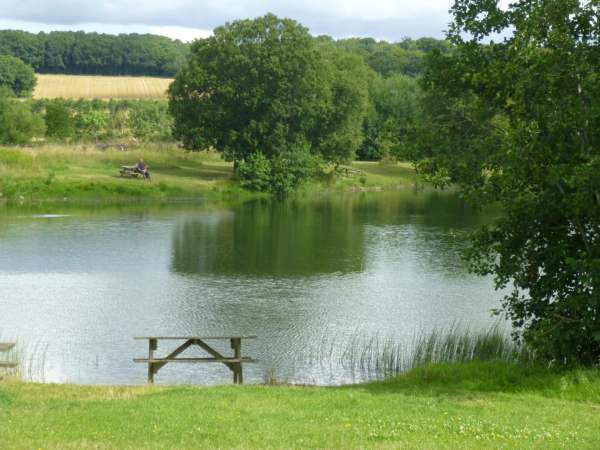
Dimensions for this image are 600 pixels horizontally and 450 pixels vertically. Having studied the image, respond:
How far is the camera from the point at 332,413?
43.0 feet

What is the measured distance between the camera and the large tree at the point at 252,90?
64188 millimetres

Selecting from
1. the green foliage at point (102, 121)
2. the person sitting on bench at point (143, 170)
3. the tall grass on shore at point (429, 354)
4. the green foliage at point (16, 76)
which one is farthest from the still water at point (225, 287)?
the green foliage at point (16, 76)

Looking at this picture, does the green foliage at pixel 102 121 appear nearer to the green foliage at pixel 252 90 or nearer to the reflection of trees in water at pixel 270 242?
the green foliage at pixel 252 90

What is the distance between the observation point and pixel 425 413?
13.2 meters

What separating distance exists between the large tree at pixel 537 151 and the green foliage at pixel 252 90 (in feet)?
149

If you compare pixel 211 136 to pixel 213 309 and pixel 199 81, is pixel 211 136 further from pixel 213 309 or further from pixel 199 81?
pixel 213 309

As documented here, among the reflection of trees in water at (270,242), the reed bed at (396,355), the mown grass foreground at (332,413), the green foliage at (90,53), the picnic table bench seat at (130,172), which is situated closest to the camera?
the mown grass foreground at (332,413)

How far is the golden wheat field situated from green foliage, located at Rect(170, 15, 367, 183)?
5061cm

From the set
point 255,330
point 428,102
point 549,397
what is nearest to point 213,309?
point 255,330

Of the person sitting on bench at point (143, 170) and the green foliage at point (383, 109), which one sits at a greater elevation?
the green foliage at point (383, 109)

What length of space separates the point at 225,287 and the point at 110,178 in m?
34.0

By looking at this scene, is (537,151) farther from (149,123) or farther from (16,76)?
(16,76)

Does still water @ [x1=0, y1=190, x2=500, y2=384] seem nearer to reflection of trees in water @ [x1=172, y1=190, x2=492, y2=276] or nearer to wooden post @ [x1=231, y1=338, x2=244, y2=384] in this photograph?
reflection of trees in water @ [x1=172, y1=190, x2=492, y2=276]

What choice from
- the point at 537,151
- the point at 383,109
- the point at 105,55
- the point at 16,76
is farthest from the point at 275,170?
the point at 105,55
